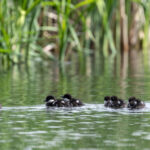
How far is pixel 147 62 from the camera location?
20.6 metres

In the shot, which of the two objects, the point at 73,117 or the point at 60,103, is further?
the point at 60,103

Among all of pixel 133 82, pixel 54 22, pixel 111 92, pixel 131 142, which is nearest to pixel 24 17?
pixel 133 82

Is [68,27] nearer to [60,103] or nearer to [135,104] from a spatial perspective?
[60,103]

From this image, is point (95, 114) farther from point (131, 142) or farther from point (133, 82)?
point (133, 82)

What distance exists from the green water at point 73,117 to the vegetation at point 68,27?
1.82m

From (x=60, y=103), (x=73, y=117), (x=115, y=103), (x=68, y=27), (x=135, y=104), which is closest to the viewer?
(x=73, y=117)

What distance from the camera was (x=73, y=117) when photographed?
8.89 metres

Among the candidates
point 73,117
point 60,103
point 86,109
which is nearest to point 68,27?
point 60,103

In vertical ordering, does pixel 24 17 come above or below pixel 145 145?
above

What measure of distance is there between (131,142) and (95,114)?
2.07 metres

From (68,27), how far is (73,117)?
30.1 ft

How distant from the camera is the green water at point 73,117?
7.11 meters

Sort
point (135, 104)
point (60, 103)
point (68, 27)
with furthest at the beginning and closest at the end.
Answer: point (68, 27) → point (60, 103) → point (135, 104)

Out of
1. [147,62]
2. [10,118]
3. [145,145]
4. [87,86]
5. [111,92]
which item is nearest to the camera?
[145,145]
